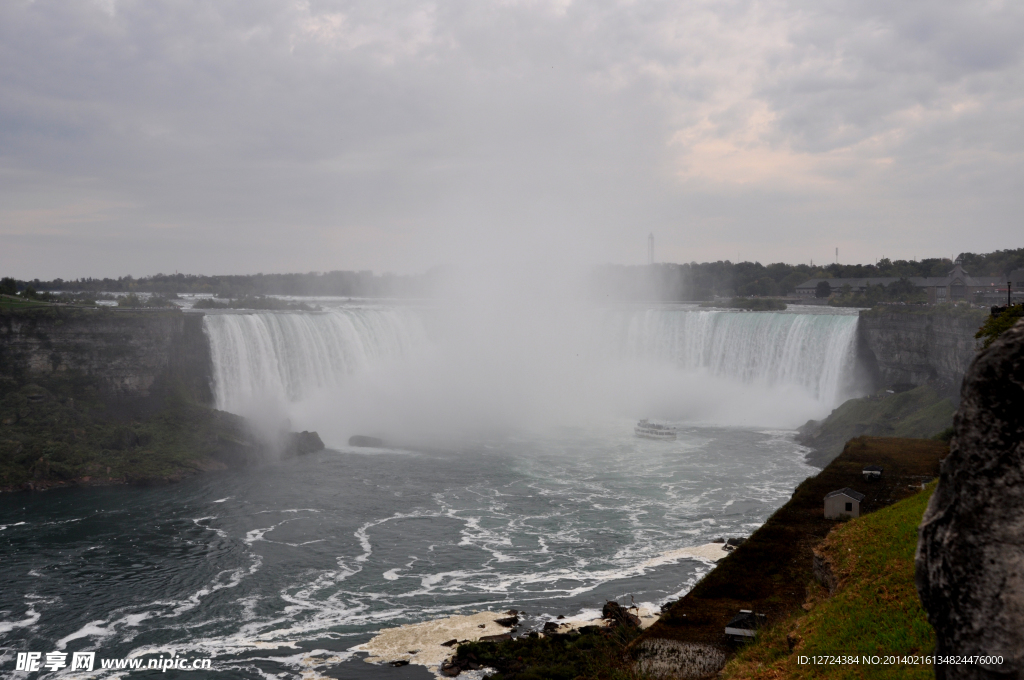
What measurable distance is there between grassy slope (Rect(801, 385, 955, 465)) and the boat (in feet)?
20.6

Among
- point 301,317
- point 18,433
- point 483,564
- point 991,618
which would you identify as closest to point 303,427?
point 301,317

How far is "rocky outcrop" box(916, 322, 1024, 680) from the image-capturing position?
3586 mm

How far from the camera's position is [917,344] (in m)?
39.4

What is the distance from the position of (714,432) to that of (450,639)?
26820mm

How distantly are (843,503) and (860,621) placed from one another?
704 centimetres

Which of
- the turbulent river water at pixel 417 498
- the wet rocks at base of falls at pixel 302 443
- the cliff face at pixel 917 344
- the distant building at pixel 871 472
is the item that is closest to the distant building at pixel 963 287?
the cliff face at pixel 917 344

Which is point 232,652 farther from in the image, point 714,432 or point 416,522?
point 714,432

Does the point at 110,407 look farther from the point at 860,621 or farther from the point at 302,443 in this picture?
the point at 860,621

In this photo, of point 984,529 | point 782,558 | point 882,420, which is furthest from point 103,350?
point 984,529

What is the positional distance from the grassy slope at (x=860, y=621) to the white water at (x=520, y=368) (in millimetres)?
27577

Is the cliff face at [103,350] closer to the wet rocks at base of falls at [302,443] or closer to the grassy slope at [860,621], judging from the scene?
the wet rocks at base of falls at [302,443]

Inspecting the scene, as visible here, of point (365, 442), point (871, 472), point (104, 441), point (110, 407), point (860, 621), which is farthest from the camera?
point (365, 442)

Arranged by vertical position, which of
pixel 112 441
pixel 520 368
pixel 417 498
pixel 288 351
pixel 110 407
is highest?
pixel 288 351

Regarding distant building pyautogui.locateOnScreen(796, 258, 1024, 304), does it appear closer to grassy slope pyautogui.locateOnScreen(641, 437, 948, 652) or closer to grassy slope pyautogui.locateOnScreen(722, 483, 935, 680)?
grassy slope pyautogui.locateOnScreen(641, 437, 948, 652)
